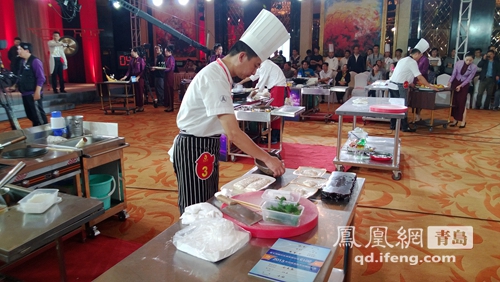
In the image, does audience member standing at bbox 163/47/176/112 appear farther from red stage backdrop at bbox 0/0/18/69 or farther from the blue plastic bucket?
the blue plastic bucket

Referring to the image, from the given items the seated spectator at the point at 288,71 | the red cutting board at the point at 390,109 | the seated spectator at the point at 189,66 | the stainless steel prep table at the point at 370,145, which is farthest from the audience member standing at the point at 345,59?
the red cutting board at the point at 390,109

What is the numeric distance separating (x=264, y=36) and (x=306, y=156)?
3340 mm

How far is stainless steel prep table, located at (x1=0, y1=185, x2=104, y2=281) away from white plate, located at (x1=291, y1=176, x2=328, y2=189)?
3.10 ft

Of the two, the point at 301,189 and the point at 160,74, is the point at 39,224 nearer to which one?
the point at 301,189

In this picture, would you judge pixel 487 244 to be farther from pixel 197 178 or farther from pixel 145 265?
pixel 145 265

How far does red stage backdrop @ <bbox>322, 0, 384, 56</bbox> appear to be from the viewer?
10.7m

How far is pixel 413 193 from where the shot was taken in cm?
378

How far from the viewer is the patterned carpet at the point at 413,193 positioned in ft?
8.13

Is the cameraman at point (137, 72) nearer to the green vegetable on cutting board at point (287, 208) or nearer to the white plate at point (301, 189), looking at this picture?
the white plate at point (301, 189)

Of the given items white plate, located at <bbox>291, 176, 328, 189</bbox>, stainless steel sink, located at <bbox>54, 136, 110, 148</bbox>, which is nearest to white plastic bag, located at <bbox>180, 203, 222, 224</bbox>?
white plate, located at <bbox>291, 176, 328, 189</bbox>

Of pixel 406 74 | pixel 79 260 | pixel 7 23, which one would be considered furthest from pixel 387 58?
pixel 7 23

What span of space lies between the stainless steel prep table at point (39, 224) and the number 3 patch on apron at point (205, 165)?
1.93ft

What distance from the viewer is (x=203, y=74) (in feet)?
5.92

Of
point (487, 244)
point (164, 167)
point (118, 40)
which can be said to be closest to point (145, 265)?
point (487, 244)
